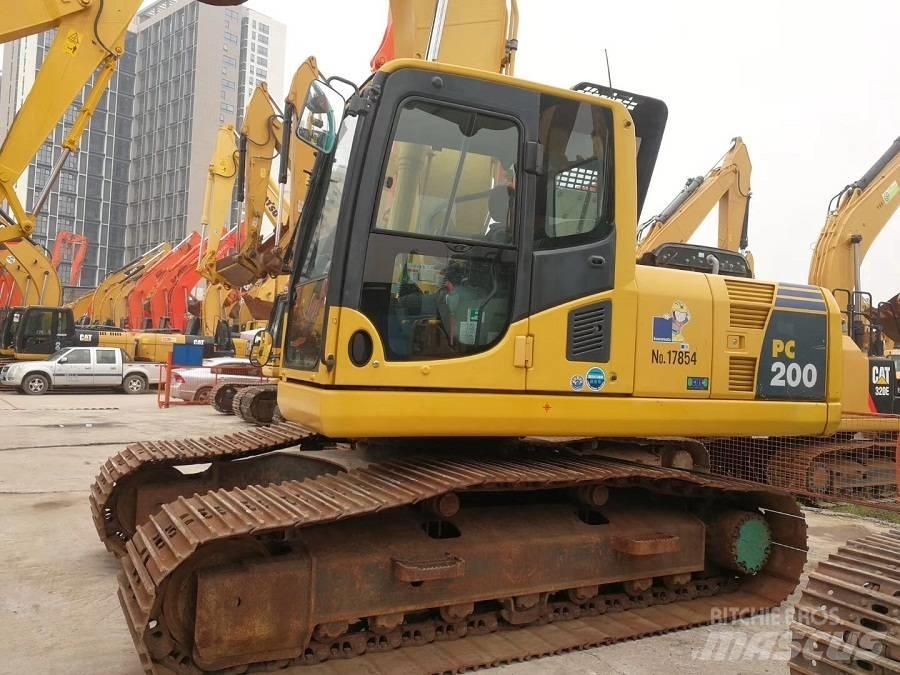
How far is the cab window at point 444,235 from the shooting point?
387 cm

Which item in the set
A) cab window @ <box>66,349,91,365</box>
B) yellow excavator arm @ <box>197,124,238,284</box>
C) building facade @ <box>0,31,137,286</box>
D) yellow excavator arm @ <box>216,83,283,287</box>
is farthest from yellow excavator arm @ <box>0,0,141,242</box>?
building facade @ <box>0,31,137,286</box>

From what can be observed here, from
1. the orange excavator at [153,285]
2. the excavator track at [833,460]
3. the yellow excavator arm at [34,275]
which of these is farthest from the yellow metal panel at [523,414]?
the orange excavator at [153,285]

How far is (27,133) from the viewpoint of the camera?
13539 mm

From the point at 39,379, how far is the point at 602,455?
62.5ft

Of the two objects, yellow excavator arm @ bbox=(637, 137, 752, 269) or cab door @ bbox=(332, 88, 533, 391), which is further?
yellow excavator arm @ bbox=(637, 137, 752, 269)

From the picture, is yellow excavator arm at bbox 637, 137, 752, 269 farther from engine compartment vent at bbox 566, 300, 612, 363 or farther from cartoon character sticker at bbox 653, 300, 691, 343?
engine compartment vent at bbox 566, 300, 612, 363

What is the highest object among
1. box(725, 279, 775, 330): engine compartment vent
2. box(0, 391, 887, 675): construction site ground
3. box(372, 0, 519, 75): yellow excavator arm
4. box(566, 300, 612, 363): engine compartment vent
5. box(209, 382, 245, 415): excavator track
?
box(372, 0, 519, 75): yellow excavator arm

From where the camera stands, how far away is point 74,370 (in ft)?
66.3

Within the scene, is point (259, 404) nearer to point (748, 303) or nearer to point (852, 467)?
point (852, 467)

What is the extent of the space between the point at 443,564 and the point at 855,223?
1061 centimetres

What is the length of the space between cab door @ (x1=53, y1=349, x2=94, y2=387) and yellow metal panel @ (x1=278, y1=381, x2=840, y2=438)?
18037 millimetres

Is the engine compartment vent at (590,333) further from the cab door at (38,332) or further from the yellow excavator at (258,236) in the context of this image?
the cab door at (38,332)

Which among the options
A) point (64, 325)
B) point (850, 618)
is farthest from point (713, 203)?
point (64, 325)

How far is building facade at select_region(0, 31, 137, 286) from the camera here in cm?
7538
